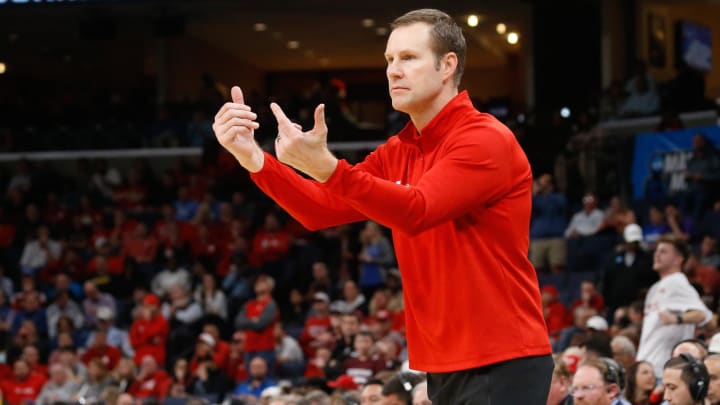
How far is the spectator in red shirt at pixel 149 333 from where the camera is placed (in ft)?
50.4

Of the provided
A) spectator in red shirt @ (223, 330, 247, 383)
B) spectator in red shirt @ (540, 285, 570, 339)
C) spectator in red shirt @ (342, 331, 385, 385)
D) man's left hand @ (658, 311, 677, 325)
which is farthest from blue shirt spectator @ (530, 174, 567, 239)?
man's left hand @ (658, 311, 677, 325)

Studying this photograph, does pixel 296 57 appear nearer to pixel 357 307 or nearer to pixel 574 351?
pixel 357 307

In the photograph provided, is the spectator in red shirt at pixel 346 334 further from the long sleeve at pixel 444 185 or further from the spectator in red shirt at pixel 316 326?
the long sleeve at pixel 444 185

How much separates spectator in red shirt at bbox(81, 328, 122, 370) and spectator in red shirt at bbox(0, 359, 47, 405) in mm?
751

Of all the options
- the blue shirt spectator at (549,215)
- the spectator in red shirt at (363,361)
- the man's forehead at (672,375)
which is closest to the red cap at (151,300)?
the spectator in red shirt at (363,361)

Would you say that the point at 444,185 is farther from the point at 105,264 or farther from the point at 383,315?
the point at 105,264

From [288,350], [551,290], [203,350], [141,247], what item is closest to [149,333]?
[203,350]

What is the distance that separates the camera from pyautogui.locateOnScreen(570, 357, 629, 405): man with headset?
6117 mm

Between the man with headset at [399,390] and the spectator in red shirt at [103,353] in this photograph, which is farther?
the spectator in red shirt at [103,353]

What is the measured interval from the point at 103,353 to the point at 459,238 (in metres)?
13.0

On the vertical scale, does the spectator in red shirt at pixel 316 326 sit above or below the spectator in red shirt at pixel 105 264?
below

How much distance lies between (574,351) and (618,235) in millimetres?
6128

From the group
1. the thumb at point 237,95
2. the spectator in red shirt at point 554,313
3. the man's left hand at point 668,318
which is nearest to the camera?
the thumb at point 237,95

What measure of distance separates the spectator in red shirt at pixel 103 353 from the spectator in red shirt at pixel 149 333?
248 mm
